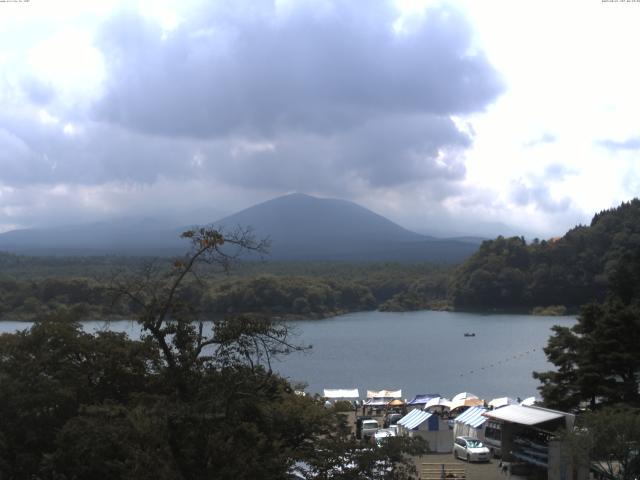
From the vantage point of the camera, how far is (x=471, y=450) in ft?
43.4

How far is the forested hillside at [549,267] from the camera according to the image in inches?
2153

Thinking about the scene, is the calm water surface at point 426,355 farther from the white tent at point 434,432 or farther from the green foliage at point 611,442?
the green foliage at point 611,442

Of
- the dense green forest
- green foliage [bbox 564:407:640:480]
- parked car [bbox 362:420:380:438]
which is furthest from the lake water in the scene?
the dense green forest

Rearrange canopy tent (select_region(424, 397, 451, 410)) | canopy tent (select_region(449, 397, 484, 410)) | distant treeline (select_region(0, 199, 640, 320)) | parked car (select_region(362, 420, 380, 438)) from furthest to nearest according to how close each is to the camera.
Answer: distant treeline (select_region(0, 199, 640, 320))
canopy tent (select_region(424, 397, 451, 410))
canopy tent (select_region(449, 397, 484, 410))
parked car (select_region(362, 420, 380, 438))

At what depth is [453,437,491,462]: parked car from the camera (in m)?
13.1

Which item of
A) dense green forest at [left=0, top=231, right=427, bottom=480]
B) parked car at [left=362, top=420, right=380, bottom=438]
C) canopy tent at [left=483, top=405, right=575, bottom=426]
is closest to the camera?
dense green forest at [left=0, top=231, right=427, bottom=480]

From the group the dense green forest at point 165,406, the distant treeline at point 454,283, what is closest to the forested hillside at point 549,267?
the distant treeline at point 454,283

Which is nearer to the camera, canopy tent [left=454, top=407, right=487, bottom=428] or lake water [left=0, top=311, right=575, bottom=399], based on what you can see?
canopy tent [left=454, top=407, right=487, bottom=428]

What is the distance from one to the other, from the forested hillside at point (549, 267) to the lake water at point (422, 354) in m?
5.05

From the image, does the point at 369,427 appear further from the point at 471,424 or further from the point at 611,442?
the point at 611,442

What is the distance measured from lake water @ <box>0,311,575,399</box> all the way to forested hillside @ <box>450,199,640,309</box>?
5049mm

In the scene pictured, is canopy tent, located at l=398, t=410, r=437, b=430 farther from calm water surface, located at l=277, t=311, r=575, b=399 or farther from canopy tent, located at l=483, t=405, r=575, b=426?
calm water surface, located at l=277, t=311, r=575, b=399

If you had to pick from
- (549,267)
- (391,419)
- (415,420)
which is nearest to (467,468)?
(415,420)

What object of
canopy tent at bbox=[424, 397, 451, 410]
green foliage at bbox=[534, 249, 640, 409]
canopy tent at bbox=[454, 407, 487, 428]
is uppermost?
green foliage at bbox=[534, 249, 640, 409]
